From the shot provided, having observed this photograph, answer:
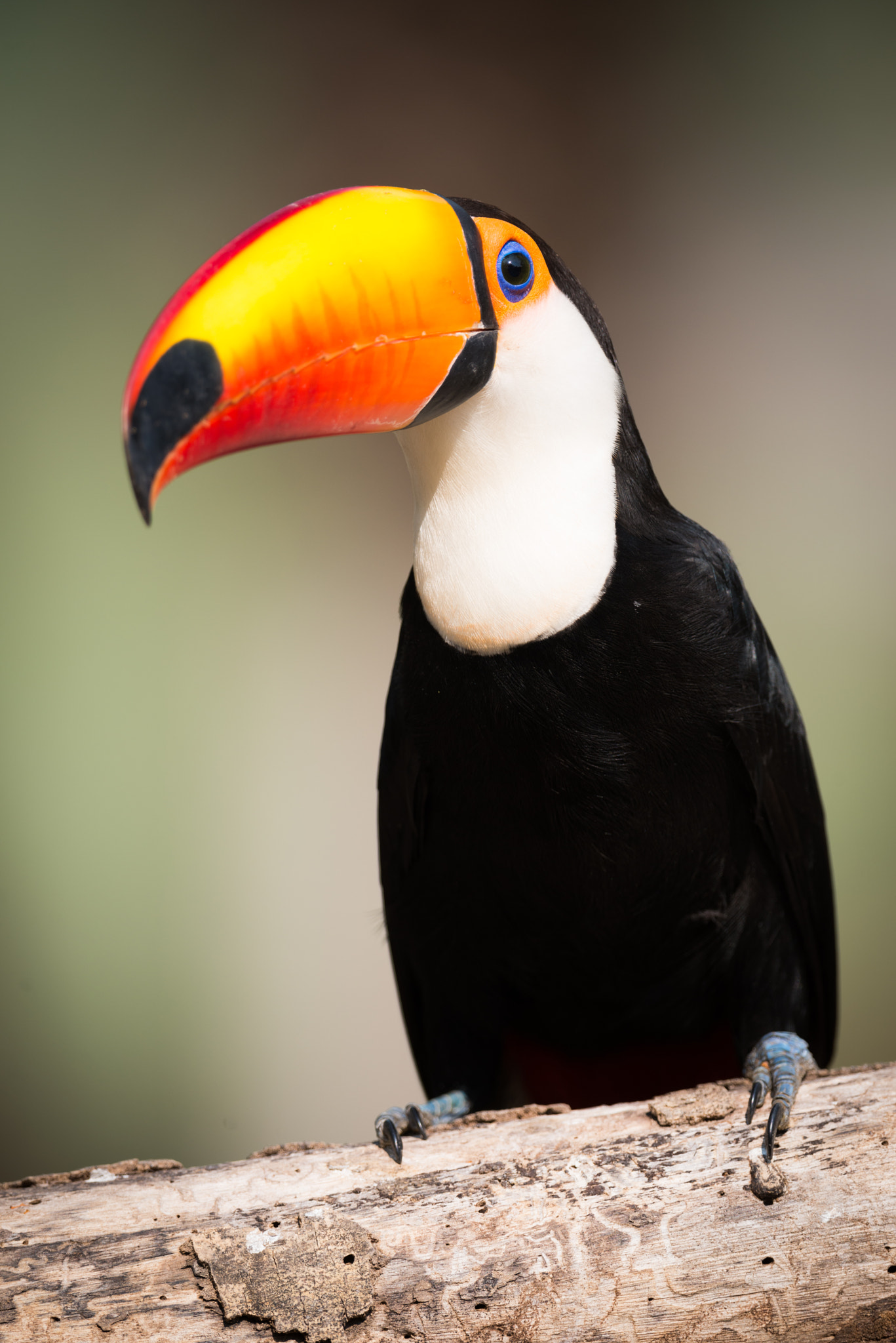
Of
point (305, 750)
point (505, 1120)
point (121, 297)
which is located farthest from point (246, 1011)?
point (121, 297)

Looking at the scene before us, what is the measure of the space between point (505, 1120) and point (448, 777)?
47 centimetres

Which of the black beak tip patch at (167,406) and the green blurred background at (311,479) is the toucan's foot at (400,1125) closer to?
the black beak tip patch at (167,406)

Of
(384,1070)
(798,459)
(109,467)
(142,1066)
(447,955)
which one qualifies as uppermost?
(109,467)

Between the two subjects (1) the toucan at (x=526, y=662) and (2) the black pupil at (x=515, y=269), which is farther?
(2) the black pupil at (x=515, y=269)

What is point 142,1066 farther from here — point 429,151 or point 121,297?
point 429,151

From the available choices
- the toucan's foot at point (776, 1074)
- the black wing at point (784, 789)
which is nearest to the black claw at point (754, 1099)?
the toucan's foot at point (776, 1074)

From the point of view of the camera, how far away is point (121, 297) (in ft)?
10.1

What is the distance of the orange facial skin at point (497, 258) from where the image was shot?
1.38m

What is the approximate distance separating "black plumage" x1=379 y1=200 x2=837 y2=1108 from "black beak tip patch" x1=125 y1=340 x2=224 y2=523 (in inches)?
18.2

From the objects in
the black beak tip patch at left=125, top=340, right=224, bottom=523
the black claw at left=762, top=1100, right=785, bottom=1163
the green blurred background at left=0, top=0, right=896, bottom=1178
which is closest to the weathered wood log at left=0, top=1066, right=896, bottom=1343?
the black claw at left=762, top=1100, right=785, bottom=1163

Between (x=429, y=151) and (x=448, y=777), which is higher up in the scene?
(x=429, y=151)

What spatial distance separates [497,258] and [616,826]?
2.51 ft

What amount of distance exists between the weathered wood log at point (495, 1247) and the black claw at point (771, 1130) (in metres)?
0.01

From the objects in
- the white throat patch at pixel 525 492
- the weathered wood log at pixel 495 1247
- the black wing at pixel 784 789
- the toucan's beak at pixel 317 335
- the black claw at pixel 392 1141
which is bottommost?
the weathered wood log at pixel 495 1247
